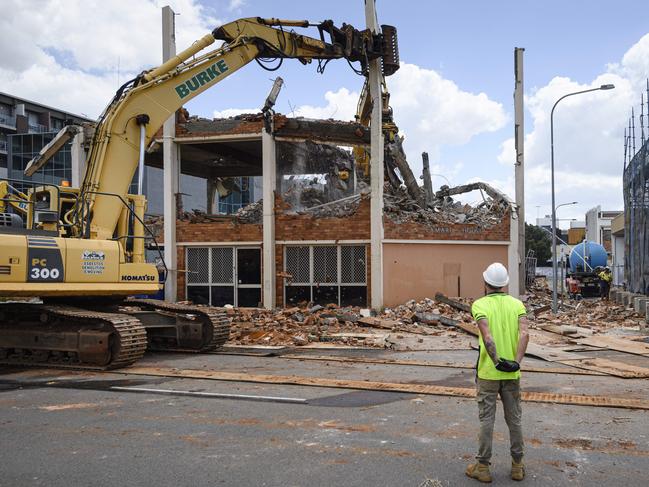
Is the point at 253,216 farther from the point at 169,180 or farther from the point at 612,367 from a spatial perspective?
the point at 612,367

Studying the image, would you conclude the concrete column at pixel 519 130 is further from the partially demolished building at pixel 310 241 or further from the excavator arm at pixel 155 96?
the excavator arm at pixel 155 96

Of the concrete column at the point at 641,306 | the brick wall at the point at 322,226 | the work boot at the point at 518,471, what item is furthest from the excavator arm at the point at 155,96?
the concrete column at the point at 641,306

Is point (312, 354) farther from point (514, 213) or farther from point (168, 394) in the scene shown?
point (514, 213)

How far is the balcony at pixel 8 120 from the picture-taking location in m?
65.5

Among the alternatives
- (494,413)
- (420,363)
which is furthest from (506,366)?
(420,363)

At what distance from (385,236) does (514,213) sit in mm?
4676

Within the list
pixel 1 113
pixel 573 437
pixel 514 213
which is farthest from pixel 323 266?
pixel 1 113

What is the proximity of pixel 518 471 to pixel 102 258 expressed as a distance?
26.4 feet

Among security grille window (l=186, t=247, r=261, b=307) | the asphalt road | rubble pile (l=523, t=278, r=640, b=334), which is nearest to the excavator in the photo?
the asphalt road

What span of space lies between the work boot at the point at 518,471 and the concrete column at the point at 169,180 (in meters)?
17.6

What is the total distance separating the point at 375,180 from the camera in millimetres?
20234

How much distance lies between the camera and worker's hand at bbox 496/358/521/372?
5191 millimetres

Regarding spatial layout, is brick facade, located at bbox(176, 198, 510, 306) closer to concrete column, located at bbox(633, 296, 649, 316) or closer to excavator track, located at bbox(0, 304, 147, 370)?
concrete column, located at bbox(633, 296, 649, 316)

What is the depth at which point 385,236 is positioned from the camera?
20312 mm
